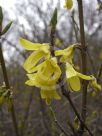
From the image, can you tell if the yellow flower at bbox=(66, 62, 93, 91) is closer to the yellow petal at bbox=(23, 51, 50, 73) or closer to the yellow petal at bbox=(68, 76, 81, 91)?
the yellow petal at bbox=(68, 76, 81, 91)

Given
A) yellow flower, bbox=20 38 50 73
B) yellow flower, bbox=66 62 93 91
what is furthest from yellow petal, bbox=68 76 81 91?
yellow flower, bbox=20 38 50 73

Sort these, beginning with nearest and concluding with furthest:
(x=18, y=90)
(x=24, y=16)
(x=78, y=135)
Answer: (x=78, y=135), (x=18, y=90), (x=24, y=16)

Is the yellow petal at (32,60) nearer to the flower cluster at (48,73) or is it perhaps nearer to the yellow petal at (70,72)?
the flower cluster at (48,73)

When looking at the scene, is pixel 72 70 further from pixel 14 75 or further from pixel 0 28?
pixel 14 75

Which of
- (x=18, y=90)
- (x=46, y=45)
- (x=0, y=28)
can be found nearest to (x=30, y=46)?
(x=46, y=45)

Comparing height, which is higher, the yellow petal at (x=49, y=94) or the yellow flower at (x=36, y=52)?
the yellow flower at (x=36, y=52)

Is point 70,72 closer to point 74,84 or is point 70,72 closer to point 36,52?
point 74,84

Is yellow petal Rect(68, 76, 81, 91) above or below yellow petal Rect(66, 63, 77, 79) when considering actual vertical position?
below

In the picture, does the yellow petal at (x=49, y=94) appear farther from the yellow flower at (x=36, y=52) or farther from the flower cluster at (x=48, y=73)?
the yellow flower at (x=36, y=52)

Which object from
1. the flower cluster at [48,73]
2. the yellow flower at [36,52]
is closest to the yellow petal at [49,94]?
the flower cluster at [48,73]

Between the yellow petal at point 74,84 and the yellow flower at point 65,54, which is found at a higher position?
the yellow flower at point 65,54

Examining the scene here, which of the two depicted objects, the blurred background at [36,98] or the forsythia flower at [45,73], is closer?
the forsythia flower at [45,73]
